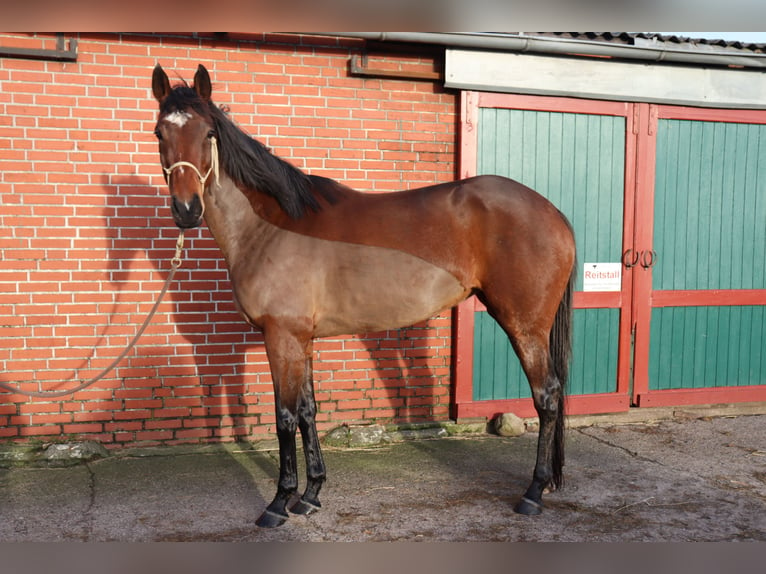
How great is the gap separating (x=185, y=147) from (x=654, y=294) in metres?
4.38

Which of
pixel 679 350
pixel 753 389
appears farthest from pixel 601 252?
pixel 753 389

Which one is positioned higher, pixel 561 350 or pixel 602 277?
pixel 602 277

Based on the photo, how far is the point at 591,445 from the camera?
4.62 meters

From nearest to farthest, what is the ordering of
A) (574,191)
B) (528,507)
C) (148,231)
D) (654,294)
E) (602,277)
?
(528,507) < (148,231) < (574,191) < (602,277) < (654,294)

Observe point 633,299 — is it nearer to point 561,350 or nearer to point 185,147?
point 561,350

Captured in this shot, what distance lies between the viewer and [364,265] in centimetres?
344

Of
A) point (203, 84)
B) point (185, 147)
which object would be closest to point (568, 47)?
point (203, 84)

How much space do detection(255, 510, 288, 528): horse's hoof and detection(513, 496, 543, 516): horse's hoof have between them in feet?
4.42

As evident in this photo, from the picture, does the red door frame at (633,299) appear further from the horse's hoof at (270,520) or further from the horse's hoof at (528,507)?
the horse's hoof at (270,520)

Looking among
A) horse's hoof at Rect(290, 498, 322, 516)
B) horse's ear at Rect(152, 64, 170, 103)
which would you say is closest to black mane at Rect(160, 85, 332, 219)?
horse's ear at Rect(152, 64, 170, 103)

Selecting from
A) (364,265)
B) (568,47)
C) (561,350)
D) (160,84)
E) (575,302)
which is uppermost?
(568,47)

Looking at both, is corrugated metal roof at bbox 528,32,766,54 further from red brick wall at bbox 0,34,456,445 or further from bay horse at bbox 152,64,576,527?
bay horse at bbox 152,64,576,527

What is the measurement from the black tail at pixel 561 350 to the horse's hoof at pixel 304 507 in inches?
59.3

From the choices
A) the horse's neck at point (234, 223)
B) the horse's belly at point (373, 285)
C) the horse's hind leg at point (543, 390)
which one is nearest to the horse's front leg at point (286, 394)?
the horse's belly at point (373, 285)
